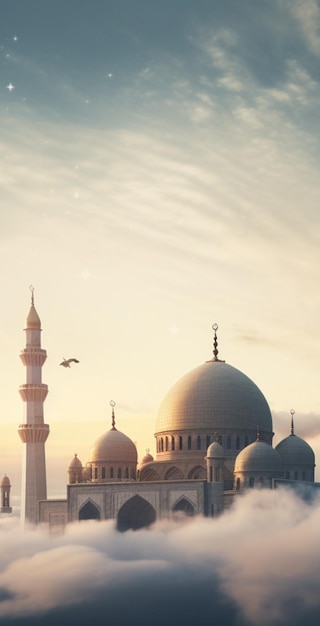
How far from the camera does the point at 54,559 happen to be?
99688 millimetres

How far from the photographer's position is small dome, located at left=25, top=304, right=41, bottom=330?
11094 centimetres

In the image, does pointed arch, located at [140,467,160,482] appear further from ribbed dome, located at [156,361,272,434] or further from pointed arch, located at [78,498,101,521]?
pointed arch, located at [78,498,101,521]

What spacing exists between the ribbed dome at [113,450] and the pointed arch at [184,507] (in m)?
7.05

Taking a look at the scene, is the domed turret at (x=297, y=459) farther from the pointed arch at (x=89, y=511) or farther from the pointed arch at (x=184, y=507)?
the pointed arch at (x=89, y=511)

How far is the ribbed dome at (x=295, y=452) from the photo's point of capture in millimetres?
105562

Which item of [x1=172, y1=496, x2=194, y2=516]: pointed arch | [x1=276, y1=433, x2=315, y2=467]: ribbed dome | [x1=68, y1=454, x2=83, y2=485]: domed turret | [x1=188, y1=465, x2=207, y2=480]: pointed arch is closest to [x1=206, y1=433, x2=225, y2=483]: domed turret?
[x1=172, y1=496, x2=194, y2=516]: pointed arch

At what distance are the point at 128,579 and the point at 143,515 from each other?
22.8 feet

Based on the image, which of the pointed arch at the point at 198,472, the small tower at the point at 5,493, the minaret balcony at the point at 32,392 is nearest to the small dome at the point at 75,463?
the minaret balcony at the point at 32,392

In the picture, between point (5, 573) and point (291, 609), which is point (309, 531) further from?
point (5, 573)

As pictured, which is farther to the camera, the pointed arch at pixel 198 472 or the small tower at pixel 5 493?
the small tower at pixel 5 493

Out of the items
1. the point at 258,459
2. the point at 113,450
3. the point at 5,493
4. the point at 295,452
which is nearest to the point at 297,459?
the point at 295,452

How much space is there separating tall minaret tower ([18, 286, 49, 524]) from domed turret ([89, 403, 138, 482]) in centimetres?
454

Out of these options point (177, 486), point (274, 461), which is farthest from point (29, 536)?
point (274, 461)

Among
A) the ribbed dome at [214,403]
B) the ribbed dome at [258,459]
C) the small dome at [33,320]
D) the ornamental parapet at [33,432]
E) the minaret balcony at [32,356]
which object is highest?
the small dome at [33,320]
